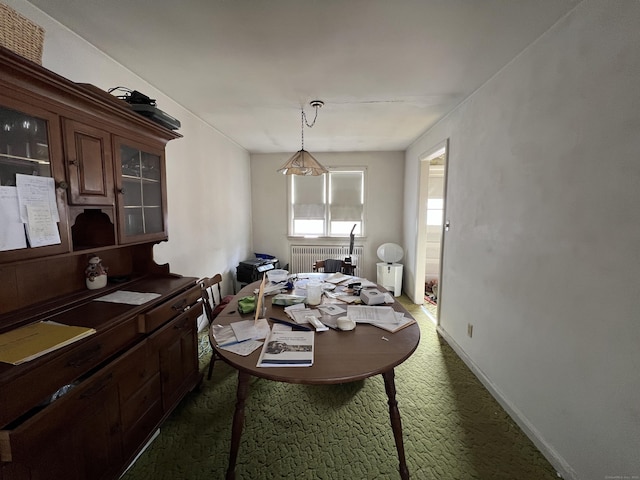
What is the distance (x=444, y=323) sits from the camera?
9.79 ft

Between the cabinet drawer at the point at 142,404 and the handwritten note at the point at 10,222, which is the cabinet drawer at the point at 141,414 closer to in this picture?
the cabinet drawer at the point at 142,404

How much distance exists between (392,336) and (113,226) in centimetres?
163

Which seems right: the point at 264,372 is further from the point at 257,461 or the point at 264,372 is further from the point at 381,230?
the point at 381,230

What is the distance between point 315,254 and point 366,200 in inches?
51.1

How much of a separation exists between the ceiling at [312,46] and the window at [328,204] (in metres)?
2.04

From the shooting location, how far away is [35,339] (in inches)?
40.9

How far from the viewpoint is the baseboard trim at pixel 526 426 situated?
4.64 feet

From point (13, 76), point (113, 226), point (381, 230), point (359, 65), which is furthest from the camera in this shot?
point (381, 230)

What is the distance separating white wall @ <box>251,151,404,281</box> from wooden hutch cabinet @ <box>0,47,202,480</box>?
2925mm

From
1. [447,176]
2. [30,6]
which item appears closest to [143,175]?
[30,6]

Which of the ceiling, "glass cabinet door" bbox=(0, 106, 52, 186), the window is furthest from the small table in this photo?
the window

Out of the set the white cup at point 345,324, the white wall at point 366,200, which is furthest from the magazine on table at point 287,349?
the white wall at point 366,200

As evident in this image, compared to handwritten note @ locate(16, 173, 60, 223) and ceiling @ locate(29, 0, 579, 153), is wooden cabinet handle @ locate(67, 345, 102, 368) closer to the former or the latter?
handwritten note @ locate(16, 173, 60, 223)

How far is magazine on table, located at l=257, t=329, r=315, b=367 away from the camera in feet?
3.87
